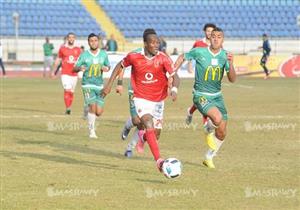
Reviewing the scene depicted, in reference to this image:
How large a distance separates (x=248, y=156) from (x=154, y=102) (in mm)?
2629

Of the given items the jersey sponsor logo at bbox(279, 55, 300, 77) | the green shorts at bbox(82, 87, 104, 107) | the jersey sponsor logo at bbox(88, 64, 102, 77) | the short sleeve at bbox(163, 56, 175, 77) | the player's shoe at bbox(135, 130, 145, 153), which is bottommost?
the jersey sponsor logo at bbox(279, 55, 300, 77)

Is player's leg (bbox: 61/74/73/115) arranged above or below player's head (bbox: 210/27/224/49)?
below

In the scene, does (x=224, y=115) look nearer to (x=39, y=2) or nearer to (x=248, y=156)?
(x=248, y=156)

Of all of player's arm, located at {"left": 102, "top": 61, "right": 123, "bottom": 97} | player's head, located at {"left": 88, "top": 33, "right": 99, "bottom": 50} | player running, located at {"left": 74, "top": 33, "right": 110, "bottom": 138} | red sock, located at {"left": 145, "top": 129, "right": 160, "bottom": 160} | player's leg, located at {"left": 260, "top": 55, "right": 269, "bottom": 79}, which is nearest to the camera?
red sock, located at {"left": 145, "top": 129, "right": 160, "bottom": 160}

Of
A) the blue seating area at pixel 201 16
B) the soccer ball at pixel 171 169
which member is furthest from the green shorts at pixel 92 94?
the blue seating area at pixel 201 16

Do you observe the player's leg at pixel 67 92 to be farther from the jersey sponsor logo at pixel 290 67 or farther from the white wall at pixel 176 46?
the white wall at pixel 176 46

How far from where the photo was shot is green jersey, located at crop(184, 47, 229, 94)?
1276 cm

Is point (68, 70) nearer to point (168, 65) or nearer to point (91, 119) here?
point (91, 119)

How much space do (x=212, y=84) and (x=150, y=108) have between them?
1.40m

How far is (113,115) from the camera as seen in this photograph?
2188 cm

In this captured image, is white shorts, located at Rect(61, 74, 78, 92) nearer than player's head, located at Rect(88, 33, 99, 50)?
No

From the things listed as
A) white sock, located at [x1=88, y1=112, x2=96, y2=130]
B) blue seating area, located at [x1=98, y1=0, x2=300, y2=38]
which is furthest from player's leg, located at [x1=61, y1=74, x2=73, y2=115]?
blue seating area, located at [x1=98, y1=0, x2=300, y2=38]

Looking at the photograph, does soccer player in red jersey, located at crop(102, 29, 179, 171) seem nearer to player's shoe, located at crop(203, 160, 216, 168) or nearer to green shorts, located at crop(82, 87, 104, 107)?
player's shoe, located at crop(203, 160, 216, 168)

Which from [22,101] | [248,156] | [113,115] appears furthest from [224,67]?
[22,101]
